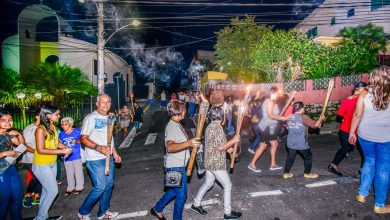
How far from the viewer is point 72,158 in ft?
19.8

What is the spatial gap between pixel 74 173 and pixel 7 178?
2521 mm

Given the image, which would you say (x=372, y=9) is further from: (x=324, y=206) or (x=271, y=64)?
(x=324, y=206)

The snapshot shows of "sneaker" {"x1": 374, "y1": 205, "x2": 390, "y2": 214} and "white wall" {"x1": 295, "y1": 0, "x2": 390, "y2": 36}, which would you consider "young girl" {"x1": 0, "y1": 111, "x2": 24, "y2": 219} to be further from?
"white wall" {"x1": 295, "y1": 0, "x2": 390, "y2": 36}

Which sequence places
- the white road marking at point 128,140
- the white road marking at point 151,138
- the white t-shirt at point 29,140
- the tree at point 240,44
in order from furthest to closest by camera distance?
1. the tree at point 240,44
2. the white road marking at point 151,138
3. the white road marking at point 128,140
4. the white t-shirt at point 29,140

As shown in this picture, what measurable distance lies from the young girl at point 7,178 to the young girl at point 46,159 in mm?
408

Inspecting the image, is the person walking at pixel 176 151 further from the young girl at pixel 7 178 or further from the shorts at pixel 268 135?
the shorts at pixel 268 135

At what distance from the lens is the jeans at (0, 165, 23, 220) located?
3749 mm

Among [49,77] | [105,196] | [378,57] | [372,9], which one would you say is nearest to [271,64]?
[378,57]

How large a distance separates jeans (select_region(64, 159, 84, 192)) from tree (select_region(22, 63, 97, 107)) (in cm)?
1081

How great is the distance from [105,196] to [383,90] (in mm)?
4472

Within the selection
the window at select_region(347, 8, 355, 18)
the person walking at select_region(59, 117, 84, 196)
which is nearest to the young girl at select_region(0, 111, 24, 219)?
the person walking at select_region(59, 117, 84, 196)

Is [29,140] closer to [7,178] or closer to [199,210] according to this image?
[7,178]

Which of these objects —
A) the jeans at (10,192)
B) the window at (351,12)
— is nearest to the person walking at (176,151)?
the jeans at (10,192)

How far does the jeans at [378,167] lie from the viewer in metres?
4.23
